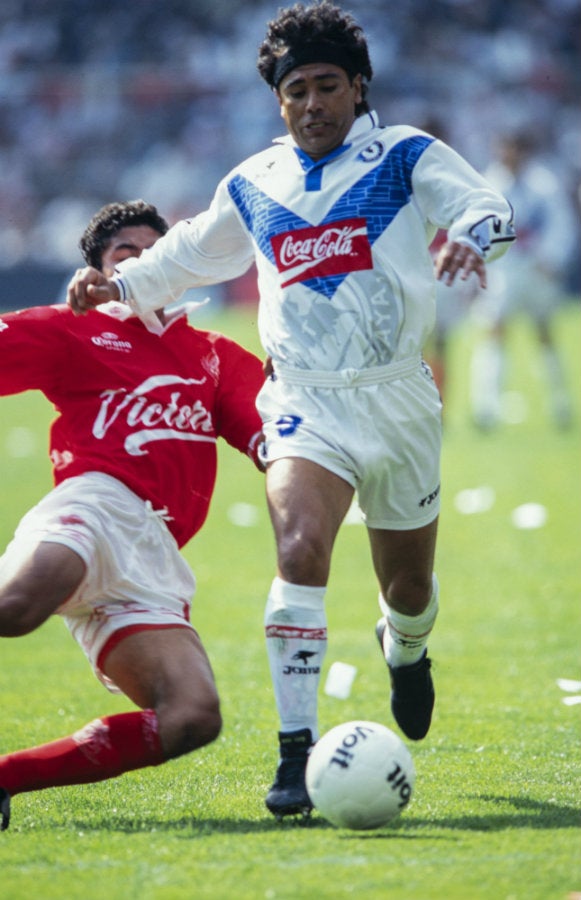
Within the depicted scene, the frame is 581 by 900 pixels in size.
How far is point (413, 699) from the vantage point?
5.12 m

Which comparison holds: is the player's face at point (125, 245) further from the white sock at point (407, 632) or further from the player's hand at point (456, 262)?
the white sock at point (407, 632)

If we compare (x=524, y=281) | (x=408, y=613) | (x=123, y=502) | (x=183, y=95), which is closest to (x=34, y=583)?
(x=123, y=502)

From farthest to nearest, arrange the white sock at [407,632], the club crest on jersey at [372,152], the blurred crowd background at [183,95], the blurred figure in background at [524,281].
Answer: the blurred crowd background at [183,95] → the blurred figure in background at [524,281] → the white sock at [407,632] → the club crest on jersey at [372,152]

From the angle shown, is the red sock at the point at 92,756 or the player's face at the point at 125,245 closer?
the red sock at the point at 92,756

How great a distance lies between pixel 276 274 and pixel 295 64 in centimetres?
67

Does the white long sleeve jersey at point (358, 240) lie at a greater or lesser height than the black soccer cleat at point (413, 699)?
greater

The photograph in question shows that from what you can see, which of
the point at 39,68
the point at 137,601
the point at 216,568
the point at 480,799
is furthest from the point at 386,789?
Result: the point at 39,68

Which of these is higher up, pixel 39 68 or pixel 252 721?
pixel 39 68

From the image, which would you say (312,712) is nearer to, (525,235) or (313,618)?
(313,618)

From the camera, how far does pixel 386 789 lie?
12.8ft

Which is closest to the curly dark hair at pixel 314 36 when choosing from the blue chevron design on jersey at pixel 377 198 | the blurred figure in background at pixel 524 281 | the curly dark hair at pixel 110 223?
the blue chevron design on jersey at pixel 377 198

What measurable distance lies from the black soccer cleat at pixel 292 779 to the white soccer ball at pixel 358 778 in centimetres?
10

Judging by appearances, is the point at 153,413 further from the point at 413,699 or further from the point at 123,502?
the point at 413,699

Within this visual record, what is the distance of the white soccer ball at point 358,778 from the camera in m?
3.87
